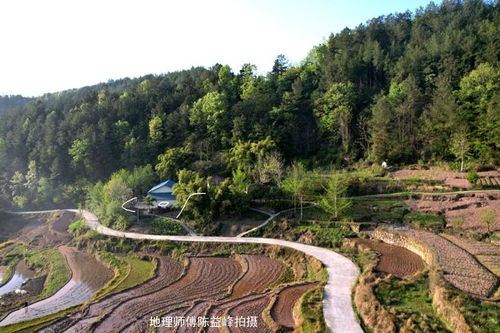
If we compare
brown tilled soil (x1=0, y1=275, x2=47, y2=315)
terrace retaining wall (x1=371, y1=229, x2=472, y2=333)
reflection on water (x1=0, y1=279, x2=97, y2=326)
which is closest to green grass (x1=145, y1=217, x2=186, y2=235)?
reflection on water (x1=0, y1=279, x2=97, y2=326)

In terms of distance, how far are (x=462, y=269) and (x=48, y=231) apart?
3988 cm

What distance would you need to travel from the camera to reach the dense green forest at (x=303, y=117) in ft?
131

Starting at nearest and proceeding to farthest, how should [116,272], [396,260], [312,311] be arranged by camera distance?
[312,311]
[396,260]
[116,272]

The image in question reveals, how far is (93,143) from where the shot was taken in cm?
5716

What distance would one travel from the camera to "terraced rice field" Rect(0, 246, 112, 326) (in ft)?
65.0

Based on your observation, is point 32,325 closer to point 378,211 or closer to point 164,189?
point 164,189

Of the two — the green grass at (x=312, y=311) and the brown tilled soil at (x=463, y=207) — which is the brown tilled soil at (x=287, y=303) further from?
the brown tilled soil at (x=463, y=207)

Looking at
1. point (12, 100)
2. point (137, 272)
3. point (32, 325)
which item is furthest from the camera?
point (12, 100)

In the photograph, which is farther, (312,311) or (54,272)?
(54,272)

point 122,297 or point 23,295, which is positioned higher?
point 122,297

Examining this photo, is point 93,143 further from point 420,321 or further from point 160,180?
point 420,321

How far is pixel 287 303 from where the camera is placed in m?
16.9

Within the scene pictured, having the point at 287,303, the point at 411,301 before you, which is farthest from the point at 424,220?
the point at 287,303

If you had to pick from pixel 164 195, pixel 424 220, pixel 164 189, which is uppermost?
pixel 164 189
